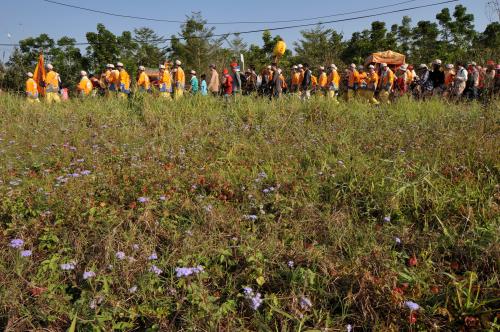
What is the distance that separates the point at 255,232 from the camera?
2773 millimetres

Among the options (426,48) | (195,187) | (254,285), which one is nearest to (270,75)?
(195,187)

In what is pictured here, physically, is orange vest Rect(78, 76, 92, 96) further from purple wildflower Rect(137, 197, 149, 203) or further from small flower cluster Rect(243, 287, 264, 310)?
small flower cluster Rect(243, 287, 264, 310)

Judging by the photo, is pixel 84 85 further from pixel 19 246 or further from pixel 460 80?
pixel 460 80

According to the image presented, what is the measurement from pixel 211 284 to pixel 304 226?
2.96 feet

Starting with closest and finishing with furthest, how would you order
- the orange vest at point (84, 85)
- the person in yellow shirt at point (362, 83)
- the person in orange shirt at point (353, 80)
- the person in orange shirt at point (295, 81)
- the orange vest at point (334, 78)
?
1. the orange vest at point (84, 85)
2. the person in yellow shirt at point (362, 83)
3. the orange vest at point (334, 78)
4. the person in orange shirt at point (353, 80)
5. the person in orange shirt at point (295, 81)

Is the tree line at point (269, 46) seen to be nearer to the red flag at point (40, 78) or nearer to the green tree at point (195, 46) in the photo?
the green tree at point (195, 46)

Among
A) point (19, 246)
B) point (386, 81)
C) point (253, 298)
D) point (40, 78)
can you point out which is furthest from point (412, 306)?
point (40, 78)

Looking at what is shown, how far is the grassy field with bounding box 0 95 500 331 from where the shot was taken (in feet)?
6.70

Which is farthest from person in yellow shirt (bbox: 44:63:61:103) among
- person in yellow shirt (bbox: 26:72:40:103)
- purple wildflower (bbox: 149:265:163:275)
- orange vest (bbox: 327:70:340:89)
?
purple wildflower (bbox: 149:265:163:275)

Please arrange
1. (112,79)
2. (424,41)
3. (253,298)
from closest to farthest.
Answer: (253,298) < (112,79) < (424,41)

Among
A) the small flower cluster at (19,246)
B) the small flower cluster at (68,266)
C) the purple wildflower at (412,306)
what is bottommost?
the purple wildflower at (412,306)

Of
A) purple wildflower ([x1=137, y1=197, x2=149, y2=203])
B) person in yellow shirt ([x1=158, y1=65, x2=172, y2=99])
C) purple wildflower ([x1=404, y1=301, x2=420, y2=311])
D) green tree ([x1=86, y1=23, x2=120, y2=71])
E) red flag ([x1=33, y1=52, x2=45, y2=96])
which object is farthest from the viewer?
green tree ([x1=86, y1=23, x2=120, y2=71])

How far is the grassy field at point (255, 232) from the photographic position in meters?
2.04

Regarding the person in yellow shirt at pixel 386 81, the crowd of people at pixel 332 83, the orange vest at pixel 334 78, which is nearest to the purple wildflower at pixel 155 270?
the crowd of people at pixel 332 83
